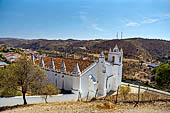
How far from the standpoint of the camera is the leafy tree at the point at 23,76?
1642cm

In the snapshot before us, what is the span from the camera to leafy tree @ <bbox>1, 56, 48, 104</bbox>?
16.4 m

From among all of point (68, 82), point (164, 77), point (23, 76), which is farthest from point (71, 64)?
point (164, 77)

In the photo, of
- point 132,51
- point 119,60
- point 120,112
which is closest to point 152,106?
point 120,112

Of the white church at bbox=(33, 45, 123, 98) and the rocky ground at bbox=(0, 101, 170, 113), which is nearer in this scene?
the rocky ground at bbox=(0, 101, 170, 113)

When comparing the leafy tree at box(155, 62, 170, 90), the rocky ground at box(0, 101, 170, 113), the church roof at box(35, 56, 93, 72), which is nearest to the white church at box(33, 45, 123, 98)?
the church roof at box(35, 56, 93, 72)

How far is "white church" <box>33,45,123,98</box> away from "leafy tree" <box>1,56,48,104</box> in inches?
246

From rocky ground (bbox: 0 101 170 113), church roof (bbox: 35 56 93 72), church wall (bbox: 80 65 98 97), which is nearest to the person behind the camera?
rocky ground (bbox: 0 101 170 113)

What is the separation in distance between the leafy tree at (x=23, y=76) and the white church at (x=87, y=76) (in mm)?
6246

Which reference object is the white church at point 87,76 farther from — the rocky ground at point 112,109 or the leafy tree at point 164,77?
the leafy tree at point 164,77

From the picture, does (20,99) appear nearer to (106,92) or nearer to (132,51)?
(106,92)

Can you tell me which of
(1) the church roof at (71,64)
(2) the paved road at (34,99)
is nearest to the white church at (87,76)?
(1) the church roof at (71,64)

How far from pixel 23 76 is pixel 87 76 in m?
10.9

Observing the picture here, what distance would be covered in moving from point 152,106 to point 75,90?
11.3 meters

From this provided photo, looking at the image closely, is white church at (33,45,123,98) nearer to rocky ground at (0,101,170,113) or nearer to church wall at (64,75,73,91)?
church wall at (64,75,73,91)
